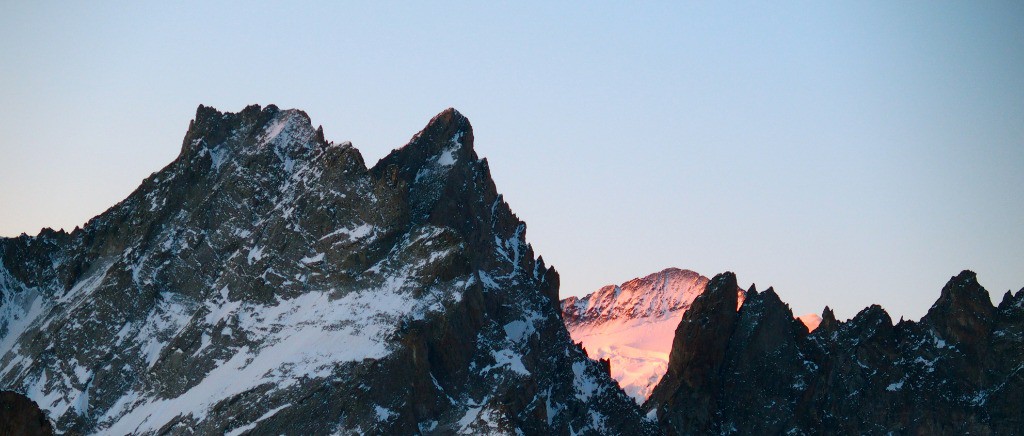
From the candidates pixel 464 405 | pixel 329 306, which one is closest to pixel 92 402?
pixel 329 306

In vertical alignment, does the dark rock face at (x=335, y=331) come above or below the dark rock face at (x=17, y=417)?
above

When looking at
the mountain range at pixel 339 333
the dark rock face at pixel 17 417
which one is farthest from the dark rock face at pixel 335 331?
the dark rock face at pixel 17 417

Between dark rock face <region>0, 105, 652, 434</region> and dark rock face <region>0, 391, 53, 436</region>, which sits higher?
dark rock face <region>0, 105, 652, 434</region>

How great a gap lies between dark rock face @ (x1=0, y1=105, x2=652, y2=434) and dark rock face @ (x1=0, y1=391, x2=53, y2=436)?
10311 centimetres

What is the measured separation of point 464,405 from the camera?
170m

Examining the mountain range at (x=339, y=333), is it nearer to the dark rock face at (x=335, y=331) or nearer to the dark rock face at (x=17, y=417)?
the dark rock face at (x=335, y=331)

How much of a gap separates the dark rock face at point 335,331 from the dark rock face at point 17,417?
10311 cm

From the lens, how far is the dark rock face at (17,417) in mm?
58406

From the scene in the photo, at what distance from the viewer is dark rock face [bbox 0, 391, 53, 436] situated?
58406 mm

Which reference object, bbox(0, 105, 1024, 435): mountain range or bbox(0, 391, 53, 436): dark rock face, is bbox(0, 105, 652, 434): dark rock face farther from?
bbox(0, 391, 53, 436): dark rock face

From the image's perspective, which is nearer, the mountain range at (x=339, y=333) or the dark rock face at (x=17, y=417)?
the dark rock face at (x=17, y=417)

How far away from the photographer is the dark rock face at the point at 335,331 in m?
167

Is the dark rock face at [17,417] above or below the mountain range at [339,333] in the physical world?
below

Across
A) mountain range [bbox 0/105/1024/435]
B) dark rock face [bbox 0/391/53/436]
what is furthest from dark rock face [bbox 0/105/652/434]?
dark rock face [bbox 0/391/53/436]
